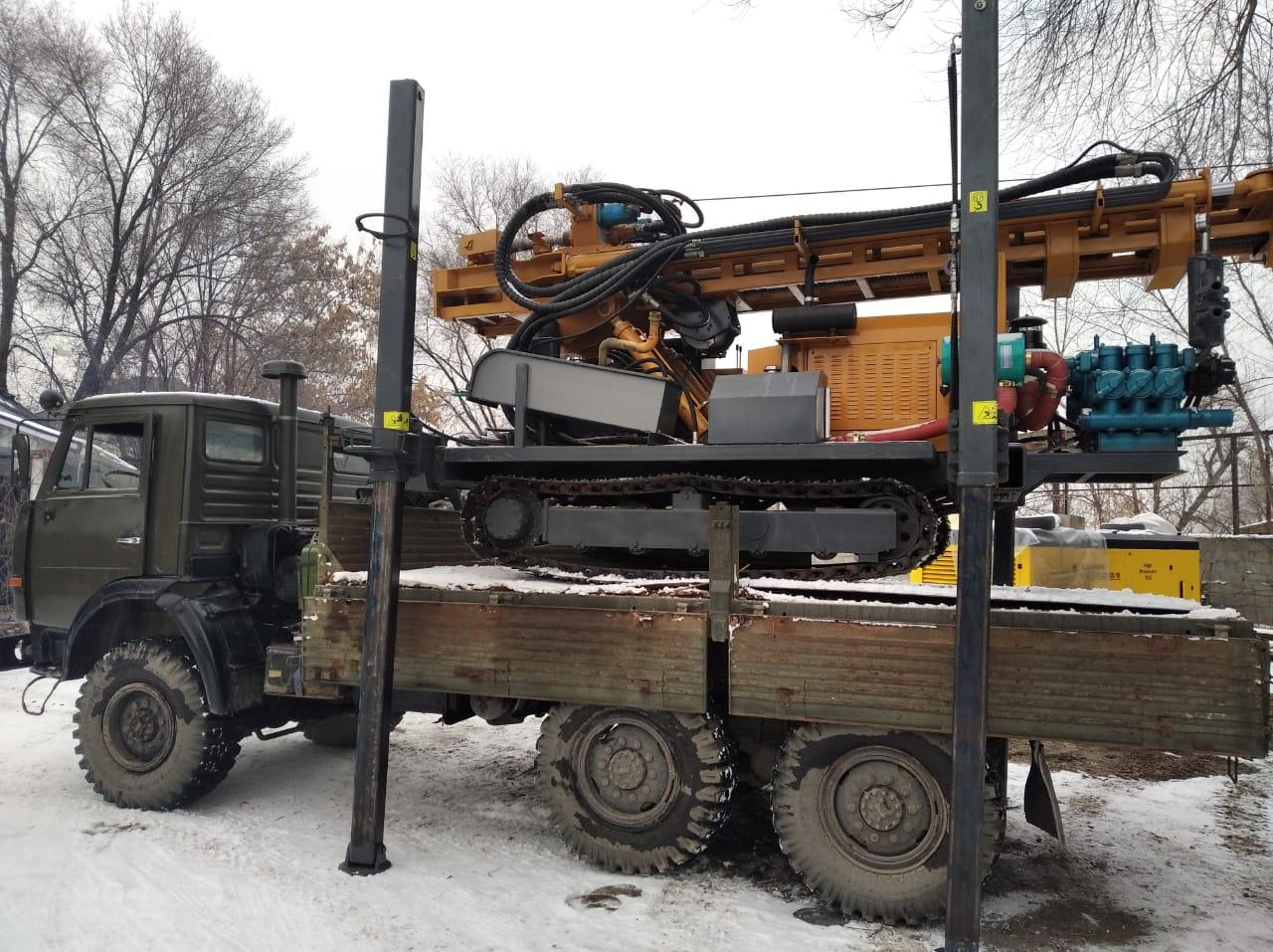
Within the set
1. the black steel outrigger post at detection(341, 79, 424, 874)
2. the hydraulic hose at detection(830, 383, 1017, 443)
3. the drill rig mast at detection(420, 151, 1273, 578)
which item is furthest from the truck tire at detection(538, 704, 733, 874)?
the hydraulic hose at detection(830, 383, 1017, 443)

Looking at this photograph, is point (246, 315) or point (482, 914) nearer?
point (482, 914)

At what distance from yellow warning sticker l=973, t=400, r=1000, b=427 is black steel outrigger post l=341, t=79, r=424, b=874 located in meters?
2.69

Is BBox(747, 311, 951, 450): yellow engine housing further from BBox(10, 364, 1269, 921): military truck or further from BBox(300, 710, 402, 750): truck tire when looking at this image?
BBox(300, 710, 402, 750): truck tire

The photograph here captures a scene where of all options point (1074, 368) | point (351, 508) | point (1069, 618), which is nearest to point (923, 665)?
point (1069, 618)

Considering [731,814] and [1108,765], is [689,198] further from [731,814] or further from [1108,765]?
[1108,765]

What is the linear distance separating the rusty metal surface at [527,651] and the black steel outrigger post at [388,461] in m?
0.25

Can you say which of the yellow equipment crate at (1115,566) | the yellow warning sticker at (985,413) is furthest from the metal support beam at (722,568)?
the yellow equipment crate at (1115,566)

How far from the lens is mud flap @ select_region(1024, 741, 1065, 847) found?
4340 mm

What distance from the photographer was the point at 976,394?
3.49m

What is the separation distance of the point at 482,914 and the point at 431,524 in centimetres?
289

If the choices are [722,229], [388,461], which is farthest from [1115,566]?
[388,461]

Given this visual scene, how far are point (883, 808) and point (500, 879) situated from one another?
1851 millimetres

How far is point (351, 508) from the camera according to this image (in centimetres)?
525

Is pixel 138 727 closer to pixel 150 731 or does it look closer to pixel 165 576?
pixel 150 731
